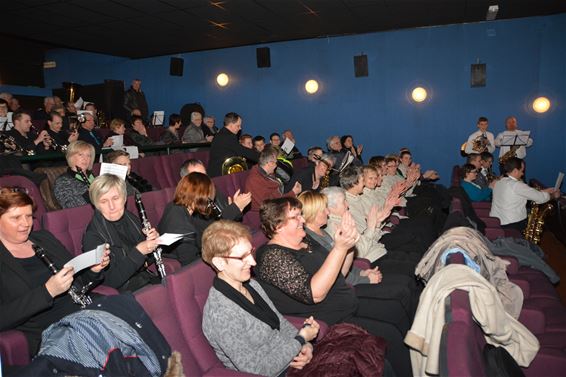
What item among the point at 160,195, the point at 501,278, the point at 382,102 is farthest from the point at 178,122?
the point at 501,278

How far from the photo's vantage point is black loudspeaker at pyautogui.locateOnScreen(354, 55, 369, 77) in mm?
10102

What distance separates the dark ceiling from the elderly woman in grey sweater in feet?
18.4

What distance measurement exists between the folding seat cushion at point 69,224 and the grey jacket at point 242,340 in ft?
4.95

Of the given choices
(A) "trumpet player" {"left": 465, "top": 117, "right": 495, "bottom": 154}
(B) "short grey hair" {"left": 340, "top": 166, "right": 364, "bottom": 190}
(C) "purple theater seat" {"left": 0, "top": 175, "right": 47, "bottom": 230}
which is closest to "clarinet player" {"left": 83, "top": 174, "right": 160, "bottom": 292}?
(C) "purple theater seat" {"left": 0, "top": 175, "right": 47, "bottom": 230}

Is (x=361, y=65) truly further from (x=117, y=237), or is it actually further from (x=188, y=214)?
(x=117, y=237)

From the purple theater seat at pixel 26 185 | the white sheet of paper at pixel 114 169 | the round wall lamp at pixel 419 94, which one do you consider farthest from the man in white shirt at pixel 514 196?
the purple theater seat at pixel 26 185

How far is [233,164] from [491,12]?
18.3 ft

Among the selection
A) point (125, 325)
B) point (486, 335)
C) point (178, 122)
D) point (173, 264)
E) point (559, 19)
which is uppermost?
point (559, 19)

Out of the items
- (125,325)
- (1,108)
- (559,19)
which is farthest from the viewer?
(559,19)

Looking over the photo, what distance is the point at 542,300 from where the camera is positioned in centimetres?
318

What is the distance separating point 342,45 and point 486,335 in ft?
29.2

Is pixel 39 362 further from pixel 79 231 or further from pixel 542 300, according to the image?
pixel 542 300

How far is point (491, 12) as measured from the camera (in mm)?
8094

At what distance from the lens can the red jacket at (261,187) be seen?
4984 millimetres
